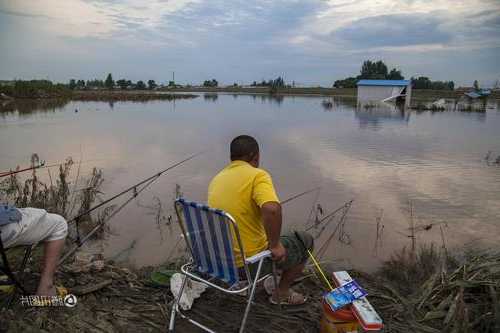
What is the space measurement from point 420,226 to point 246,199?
4.83 meters

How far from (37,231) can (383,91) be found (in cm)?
4775

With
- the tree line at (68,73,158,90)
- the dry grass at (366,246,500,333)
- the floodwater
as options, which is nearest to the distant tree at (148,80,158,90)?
the tree line at (68,73,158,90)

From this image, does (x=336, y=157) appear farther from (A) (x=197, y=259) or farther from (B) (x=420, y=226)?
(A) (x=197, y=259)

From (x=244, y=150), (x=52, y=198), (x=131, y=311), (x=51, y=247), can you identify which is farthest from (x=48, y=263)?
(x=52, y=198)

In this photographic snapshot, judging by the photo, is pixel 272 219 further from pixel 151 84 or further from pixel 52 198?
pixel 151 84

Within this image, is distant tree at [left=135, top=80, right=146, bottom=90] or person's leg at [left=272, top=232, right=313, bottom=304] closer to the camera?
person's leg at [left=272, top=232, right=313, bottom=304]

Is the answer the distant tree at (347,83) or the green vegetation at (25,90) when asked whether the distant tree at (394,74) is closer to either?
the distant tree at (347,83)

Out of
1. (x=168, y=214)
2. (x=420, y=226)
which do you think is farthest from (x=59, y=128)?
(x=420, y=226)

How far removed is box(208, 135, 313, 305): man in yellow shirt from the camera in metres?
2.68

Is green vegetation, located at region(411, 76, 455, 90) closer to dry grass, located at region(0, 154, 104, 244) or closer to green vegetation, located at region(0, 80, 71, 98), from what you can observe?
green vegetation, located at region(0, 80, 71, 98)

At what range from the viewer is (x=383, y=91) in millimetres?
46656

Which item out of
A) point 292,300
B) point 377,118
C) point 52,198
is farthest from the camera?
point 377,118

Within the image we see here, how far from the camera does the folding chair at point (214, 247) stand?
8.60ft

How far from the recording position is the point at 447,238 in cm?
620
